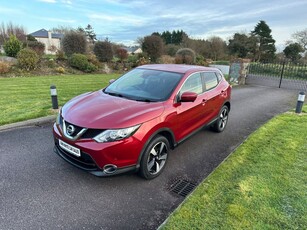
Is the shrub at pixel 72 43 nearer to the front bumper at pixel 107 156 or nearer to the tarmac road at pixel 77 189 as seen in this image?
the tarmac road at pixel 77 189

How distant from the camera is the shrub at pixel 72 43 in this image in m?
17.4

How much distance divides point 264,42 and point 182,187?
46.8 metres

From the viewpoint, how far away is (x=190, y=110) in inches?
154

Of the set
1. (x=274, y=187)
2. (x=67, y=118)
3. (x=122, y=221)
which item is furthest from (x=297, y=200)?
(x=67, y=118)

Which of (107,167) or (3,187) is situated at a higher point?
(107,167)

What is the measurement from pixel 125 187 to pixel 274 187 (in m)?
2.18

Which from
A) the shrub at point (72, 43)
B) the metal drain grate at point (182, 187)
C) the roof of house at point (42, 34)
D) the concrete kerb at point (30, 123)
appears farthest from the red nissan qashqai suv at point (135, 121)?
the roof of house at point (42, 34)

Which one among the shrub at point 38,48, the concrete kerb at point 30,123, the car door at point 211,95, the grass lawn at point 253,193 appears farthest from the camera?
the shrub at point 38,48

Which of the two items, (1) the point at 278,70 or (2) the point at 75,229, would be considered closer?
(2) the point at 75,229

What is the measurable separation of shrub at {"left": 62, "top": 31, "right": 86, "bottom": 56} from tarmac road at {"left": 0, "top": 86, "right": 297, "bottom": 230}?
564 inches

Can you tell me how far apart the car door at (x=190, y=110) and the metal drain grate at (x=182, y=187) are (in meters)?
0.73

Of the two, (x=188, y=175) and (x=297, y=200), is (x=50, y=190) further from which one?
(x=297, y=200)

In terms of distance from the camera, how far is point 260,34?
1677 inches

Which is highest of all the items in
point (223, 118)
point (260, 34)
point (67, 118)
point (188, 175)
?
point (260, 34)
